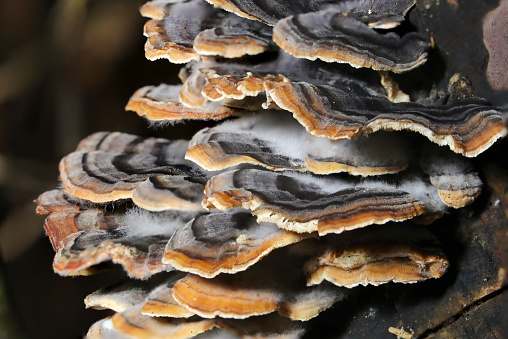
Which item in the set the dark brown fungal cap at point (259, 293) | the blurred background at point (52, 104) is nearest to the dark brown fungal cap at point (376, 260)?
the dark brown fungal cap at point (259, 293)

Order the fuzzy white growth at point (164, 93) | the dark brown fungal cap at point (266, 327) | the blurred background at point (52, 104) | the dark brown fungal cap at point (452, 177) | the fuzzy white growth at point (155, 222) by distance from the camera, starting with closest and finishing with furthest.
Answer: the dark brown fungal cap at point (452, 177), the dark brown fungal cap at point (266, 327), the fuzzy white growth at point (155, 222), the fuzzy white growth at point (164, 93), the blurred background at point (52, 104)

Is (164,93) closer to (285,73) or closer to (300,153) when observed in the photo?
(285,73)

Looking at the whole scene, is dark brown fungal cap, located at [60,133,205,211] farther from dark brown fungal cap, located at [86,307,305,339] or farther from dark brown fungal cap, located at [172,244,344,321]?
dark brown fungal cap, located at [86,307,305,339]

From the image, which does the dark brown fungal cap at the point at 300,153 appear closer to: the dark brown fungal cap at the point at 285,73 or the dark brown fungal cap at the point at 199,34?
the dark brown fungal cap at the point at 285,73

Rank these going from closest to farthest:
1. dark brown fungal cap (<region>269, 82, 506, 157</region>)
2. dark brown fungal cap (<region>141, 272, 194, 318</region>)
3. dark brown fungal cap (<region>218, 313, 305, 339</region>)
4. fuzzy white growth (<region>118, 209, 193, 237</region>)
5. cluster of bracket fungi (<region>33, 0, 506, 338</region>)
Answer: dark brown fungal cap (<region>269, 82, 506, 157</region>) → cluster of bracket fungi (<region>33, 0, 506, 338</region>) → dark brown fungal cap (<region>141, 272, 194, 318</region>) → dark brown fungal cap (<region>218, 313, 305, 339</region>) → fuzzy white growth (<region>118, 209, 193, 237</region>)

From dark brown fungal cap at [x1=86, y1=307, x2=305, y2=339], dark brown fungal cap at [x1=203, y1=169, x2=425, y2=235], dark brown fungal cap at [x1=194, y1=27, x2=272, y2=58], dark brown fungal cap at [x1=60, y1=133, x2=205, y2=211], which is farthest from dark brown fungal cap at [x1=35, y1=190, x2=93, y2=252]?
dark brown fungal cap at [x1=194, y1=27, x2=272, y2=58]

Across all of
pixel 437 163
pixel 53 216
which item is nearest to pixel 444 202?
pixel 437 163
